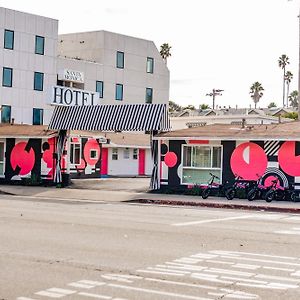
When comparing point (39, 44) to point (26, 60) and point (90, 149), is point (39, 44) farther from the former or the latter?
point (90, 149)

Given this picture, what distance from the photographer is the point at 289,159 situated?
89.3 feet

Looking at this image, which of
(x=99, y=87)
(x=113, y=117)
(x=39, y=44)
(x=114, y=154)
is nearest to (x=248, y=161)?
(x=113, y=117)

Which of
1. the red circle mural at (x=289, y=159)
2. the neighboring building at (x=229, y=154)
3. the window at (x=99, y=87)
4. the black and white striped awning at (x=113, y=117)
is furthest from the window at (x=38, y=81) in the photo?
the red circle mural at (x=289, y=159)

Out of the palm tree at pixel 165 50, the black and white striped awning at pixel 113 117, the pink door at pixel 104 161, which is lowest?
the pink door at pixel 104 161

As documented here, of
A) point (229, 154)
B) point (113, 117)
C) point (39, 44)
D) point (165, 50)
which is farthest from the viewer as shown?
point (165, 50)

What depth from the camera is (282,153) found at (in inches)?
1081

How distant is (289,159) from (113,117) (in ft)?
30.2

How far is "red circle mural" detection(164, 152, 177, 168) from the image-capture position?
30.5m

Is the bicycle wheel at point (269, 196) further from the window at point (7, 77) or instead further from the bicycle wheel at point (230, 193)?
the window at point (7, 77)

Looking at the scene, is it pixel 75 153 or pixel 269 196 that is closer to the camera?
pixel 269 196

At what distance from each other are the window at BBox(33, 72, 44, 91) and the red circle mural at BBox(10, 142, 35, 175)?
25.3 m

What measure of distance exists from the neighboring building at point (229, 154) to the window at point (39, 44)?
32600 mm

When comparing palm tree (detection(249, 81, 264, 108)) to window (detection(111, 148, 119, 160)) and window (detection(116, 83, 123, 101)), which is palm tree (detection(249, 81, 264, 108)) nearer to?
window (detection(116, 83, 123, 101))

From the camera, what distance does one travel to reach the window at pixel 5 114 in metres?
57.7
